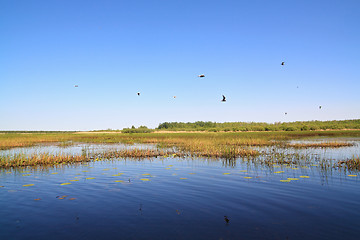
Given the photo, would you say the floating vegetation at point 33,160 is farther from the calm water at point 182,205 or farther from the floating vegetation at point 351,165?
the floating vegetation at point 351,165

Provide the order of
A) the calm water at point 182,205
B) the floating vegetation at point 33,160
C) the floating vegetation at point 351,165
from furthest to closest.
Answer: the floating vegetation at point 33,160 → the floating vegetation at point 351,165 → the calm water at point 182,205

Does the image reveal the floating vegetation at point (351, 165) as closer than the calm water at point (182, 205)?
No

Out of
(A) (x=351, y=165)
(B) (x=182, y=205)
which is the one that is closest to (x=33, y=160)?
(B) (x=182, y=205)

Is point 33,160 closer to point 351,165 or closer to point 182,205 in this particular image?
point 182,205

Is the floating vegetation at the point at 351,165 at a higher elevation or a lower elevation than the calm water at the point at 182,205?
higher

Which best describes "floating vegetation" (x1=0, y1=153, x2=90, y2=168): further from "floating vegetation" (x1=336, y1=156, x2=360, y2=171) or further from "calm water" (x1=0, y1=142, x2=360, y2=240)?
"floating vegetation" (x1=336, y1=156, x2=360, y2=171)

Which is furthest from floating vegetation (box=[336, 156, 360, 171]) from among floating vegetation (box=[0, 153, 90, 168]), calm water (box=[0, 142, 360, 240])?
floating vegetation (box=[0, 153, 90, 168])

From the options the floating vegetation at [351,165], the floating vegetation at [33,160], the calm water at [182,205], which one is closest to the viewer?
the calm water at [182,205]

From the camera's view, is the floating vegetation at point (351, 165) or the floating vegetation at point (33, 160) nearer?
the floating vegetation at point (351, 165)

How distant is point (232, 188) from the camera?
11.4m

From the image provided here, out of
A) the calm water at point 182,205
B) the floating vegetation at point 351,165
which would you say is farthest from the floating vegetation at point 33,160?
the floating vegetation at point 351,165

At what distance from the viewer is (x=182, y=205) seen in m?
9.10

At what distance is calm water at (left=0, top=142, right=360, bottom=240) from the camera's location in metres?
6.75

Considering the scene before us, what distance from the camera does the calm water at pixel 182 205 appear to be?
22.1ft
